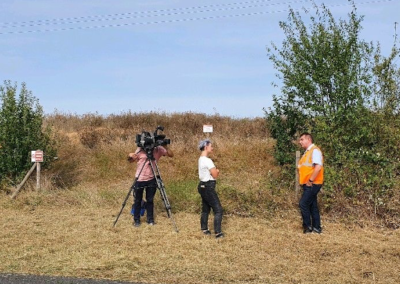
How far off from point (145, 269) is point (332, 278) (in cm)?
242

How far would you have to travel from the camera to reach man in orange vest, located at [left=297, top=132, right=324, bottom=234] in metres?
9.22

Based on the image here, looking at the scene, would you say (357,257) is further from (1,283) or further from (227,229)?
(1,283)

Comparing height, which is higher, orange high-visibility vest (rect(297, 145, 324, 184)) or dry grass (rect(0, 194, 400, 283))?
orange high-visibility vest (rect(297, 145, 324, 184))

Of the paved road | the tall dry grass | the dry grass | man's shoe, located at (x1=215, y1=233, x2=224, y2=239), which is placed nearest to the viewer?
the paved road

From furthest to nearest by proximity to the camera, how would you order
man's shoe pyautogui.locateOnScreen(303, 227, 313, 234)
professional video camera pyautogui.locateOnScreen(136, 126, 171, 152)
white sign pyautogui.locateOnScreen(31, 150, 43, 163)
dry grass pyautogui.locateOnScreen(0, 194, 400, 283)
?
white sign pyautogui.locateOnScreen(31, 150, 43, 163) < professional video camera pyautogui.locateOnScreen(136, 126, 171, 152) < man's shoe pyautogui.locateOnScreen(303, 227, 313, 234) < dry grass pyautogui.locateOnScreen(0, 194, 400, 283)

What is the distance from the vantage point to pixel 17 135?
15.7m

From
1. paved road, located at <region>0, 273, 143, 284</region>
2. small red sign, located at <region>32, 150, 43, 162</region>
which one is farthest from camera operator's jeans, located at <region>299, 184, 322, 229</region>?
small red sign, located at <region>32, 150, 43, 162</region>

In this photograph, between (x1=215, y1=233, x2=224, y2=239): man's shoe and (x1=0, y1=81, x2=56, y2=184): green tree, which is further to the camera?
(x1=0, y1=81, x2=56, y2=184): green tree

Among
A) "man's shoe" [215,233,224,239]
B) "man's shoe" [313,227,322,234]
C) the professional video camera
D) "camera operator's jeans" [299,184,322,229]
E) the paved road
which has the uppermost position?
the professional video camera

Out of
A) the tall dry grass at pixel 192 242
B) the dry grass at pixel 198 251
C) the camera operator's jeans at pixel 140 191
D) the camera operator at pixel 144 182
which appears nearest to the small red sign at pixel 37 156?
the tall dry grass at pixel 192 242

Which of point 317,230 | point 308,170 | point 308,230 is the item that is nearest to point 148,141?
point 308,170

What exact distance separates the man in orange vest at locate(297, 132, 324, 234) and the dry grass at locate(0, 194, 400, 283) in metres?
0.27

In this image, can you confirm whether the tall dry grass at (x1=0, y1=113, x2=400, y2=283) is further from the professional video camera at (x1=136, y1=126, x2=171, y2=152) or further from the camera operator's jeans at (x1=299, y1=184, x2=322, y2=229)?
the professional video camera at (x1=136, y1=126, x2=171, y2=152)

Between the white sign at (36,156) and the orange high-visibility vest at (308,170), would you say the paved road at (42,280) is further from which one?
the white sign at (36,156)
